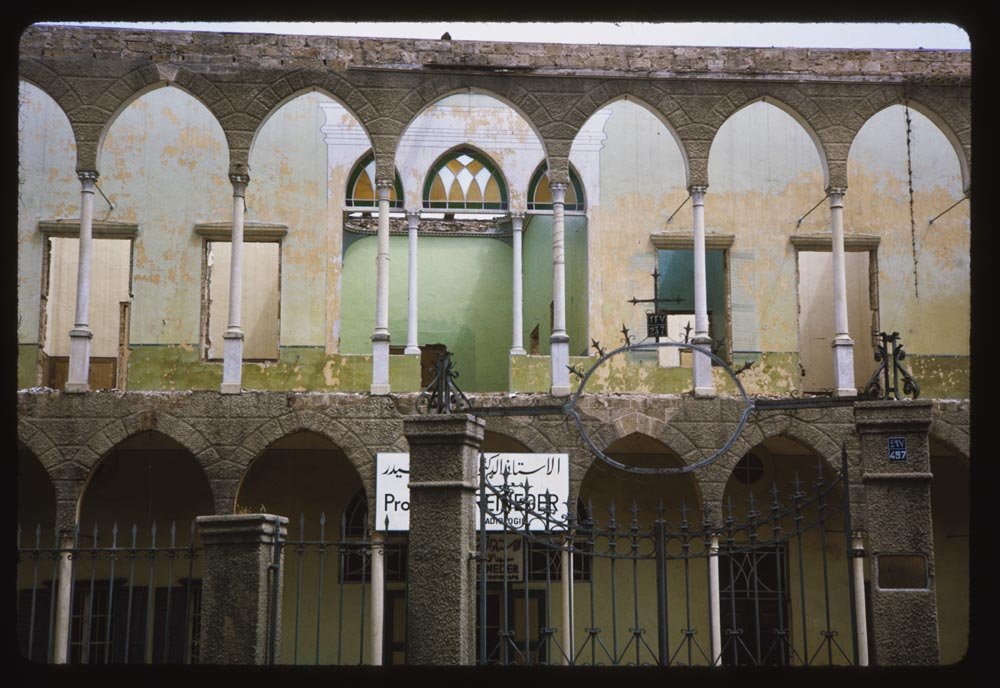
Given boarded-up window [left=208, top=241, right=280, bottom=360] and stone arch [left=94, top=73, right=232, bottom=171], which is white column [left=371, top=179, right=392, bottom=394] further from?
boarded-up window [left=208, top=241, right=280, bottom=360]

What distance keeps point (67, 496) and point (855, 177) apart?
12.9m

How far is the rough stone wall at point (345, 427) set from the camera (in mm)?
16234

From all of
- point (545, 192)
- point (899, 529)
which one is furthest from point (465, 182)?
point (899, 529)

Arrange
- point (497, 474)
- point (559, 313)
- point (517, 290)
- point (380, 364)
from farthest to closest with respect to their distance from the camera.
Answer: point (517, 290)
point (559, 313)
point (380, 364)
point (497, 474)

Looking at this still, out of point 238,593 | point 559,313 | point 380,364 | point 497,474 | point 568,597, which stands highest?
point 559,313

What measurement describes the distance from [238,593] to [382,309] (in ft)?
27.5

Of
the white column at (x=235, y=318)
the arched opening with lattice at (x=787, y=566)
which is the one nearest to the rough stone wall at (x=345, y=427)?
the white column at (x=235, y=318)

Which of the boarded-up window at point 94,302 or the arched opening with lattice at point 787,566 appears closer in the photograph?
the arched opening with lattice at point 787,566

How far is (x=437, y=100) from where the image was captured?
16922 millimetres

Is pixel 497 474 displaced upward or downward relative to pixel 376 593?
upward

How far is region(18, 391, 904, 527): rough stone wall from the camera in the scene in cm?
1623

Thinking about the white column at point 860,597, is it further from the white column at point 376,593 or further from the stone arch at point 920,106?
the white column at point 376,593

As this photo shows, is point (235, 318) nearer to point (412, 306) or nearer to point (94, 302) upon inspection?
point (412, 306)

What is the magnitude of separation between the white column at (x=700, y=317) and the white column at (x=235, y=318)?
5.91 meters
